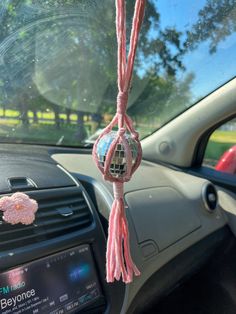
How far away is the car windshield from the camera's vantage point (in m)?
1.83

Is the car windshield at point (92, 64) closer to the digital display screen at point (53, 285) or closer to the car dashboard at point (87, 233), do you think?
the car dashboard at point (87, 233)

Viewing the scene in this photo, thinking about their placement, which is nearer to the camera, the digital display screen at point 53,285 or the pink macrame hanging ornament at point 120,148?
the pink macrame hanging ornament at point 120,148

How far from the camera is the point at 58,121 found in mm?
2207

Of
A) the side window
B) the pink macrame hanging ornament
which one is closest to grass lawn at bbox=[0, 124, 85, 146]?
the side window

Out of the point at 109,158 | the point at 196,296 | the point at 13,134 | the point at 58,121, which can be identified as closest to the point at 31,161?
the point at 13,134

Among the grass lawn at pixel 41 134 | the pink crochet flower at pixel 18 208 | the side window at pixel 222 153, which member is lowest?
the pink crochet flower at pixel 18 208

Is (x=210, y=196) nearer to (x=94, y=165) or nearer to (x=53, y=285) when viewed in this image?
(x=94, y=165)

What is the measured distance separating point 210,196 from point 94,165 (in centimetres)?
73

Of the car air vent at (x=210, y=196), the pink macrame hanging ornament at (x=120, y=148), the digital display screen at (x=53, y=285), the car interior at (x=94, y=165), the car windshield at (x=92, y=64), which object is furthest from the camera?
the car air vent at (x=210, y=196)

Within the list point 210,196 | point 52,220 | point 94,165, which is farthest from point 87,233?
point 210,196

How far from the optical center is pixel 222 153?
267 cm

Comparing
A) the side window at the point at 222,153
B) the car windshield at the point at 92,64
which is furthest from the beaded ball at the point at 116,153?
the side window at the point at 222,153

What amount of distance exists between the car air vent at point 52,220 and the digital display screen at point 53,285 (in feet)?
0.26

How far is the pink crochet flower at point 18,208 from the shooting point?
135 cm
